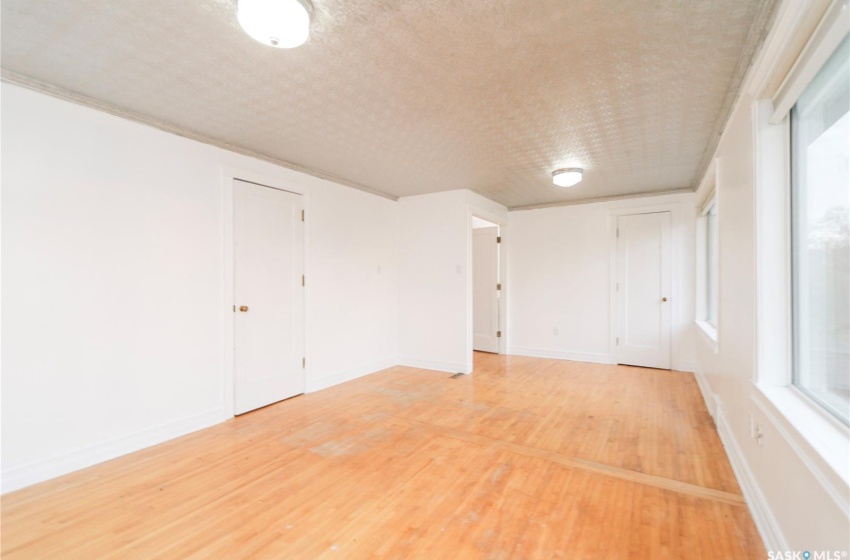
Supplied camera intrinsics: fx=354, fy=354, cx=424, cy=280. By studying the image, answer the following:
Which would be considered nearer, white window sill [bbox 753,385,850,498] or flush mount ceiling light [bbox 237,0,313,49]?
white window sill [bbox 753,385,850,498]

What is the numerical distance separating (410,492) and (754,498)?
5.80ft

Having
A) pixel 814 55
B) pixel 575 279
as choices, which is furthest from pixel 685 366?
pixel 814 55

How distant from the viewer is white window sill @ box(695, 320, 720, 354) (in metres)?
2.97

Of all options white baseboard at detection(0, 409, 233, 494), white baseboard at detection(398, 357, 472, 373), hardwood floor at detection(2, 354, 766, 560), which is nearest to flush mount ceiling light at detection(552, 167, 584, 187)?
hardwood floor at detection(2, 354, 766, 560)

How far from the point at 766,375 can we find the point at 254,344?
364 cm

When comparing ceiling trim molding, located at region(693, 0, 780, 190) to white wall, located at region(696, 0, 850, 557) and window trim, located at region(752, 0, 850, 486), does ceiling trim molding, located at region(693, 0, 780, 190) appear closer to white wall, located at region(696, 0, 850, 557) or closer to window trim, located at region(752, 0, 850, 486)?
white wall, located at region(696, 0, 850, 557)

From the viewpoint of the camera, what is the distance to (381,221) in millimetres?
4914

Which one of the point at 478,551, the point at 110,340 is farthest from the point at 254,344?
the point at 478,551

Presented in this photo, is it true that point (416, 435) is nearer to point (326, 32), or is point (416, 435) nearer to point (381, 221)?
point (326, 32)

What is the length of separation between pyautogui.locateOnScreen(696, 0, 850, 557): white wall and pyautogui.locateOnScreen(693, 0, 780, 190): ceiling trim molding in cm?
6

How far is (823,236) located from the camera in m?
1.40

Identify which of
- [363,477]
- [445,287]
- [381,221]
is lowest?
[363,477]

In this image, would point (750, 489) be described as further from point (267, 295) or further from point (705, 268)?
point (267, 295)

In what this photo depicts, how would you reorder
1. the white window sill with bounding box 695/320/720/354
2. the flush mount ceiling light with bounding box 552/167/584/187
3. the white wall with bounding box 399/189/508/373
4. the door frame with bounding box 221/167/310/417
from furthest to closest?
the white wall with bounding box 399/189/508/373, the flush mount ceiling light with bounding box 552/167/584/187, the door frame with bounding box 221/167/310/417, the white window sill with bounding box 695/320/720/354
